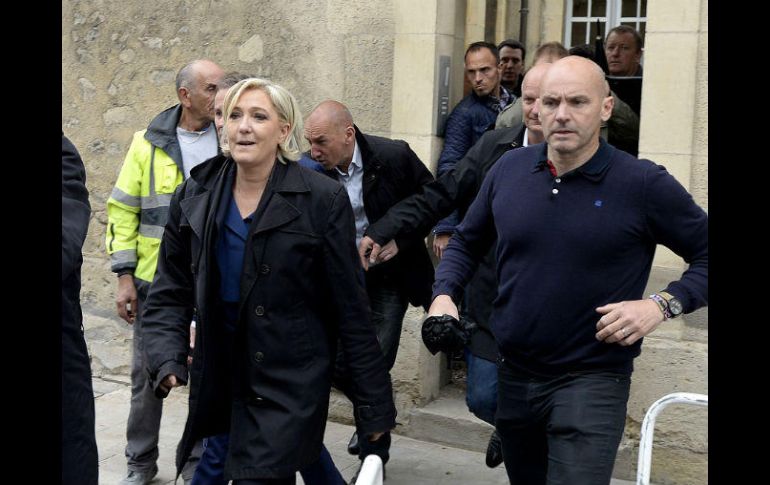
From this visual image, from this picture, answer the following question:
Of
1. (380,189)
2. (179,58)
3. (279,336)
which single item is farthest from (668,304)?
(179,58)

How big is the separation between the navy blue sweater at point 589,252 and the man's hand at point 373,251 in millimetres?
1502

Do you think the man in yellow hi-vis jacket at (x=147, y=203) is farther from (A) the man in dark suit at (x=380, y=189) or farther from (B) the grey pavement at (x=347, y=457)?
(A) the man in dark suit at (x=380, y=189)

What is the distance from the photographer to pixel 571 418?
3.68m

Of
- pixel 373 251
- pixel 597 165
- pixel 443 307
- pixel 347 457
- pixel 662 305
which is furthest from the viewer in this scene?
pixel 347 457

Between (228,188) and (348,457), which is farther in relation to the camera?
(348,457)

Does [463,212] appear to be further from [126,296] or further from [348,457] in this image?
[126,296]

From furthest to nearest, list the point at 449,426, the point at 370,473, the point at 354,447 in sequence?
the point at 449,426 → the point at 354,447 → the point at 370,473

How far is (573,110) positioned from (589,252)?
49cm

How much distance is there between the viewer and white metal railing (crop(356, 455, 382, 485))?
8.14 ft

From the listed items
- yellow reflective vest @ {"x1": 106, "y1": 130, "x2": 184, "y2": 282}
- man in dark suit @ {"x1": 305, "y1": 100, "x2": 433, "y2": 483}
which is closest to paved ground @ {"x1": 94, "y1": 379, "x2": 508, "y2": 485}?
man in dark suit @ {"x1": 305, "y1": 100, "x2": 433, "y2": 483}

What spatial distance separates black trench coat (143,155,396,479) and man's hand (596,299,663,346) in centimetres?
84

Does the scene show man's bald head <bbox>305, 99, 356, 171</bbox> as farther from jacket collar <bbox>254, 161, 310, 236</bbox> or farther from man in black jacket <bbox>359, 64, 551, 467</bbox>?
jacket collar <bbox>254, 161, 310, 236</bbox>
